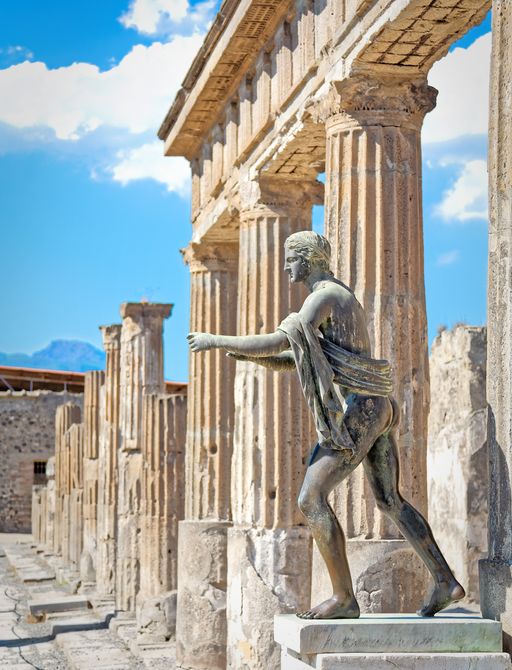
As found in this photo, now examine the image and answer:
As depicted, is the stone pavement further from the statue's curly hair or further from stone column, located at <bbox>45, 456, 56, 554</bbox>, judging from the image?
stone column, located at <bbox>45, 456, 56, 554</bbox>

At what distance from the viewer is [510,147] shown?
616cm

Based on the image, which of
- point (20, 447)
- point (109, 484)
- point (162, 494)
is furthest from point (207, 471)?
point (20, 447)

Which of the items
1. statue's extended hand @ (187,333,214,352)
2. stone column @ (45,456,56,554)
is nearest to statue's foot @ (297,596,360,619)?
statue's extended hand @ (187,333,214,352)

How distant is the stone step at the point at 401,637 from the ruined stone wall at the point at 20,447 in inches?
1519

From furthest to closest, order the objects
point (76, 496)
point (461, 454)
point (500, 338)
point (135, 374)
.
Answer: point (76, 496) → point (135, 374) → point (461, 454) → point (500, 338)

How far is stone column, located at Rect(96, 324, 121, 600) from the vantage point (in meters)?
20.9

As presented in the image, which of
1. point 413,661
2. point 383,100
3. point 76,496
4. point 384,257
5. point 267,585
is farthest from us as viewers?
point 76,496

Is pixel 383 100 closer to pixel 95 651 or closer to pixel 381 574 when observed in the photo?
pixel 381 574

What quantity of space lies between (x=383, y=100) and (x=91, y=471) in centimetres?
1622

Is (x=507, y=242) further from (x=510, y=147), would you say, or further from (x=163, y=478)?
(x=163, y=478)

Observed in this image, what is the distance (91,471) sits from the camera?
24.3m

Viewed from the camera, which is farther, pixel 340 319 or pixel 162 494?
pixel 162 494

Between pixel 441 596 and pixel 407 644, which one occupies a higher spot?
pixel 441 596

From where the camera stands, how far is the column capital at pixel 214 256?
1497cm
